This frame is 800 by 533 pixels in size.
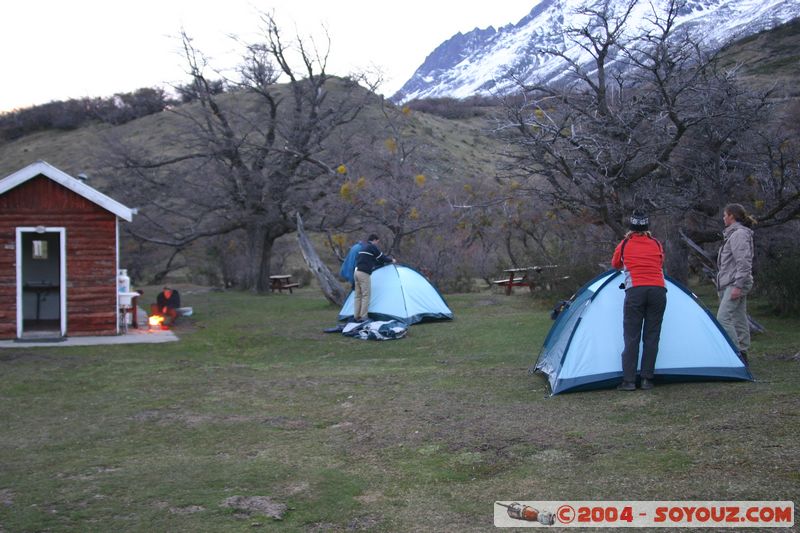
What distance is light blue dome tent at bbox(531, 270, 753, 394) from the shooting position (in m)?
7.64

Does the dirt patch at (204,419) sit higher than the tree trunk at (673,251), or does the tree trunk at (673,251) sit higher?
the tree trunk at (673,251)

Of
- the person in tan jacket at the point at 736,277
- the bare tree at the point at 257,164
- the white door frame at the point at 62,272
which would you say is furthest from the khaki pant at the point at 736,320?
the bare tree at the point at 257,164

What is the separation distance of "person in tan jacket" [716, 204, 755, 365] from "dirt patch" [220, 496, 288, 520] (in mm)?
5220

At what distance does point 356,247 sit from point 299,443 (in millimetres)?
8652

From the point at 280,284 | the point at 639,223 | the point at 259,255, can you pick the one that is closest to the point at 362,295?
the point at 639,223

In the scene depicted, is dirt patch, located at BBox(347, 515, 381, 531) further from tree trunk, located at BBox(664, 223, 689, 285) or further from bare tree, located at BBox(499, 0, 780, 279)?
tree trunk, located at BBox(664, 223, 689, 285)

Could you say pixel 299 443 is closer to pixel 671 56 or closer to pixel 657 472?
pixel 657 472

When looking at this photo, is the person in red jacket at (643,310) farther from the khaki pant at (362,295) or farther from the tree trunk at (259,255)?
the tree trunk at (259,255)

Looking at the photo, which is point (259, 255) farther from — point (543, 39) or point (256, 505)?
point (256, 505)

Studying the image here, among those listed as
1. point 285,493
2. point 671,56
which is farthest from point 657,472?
point 671,56

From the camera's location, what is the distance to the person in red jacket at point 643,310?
7.49 m

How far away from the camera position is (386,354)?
11852 millimetres

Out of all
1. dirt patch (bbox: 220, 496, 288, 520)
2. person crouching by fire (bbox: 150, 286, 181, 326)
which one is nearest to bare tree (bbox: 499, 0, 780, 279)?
dirt patch (bbox: 220, 496, 288, 520)

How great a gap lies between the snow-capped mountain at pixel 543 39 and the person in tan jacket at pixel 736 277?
528 cm
